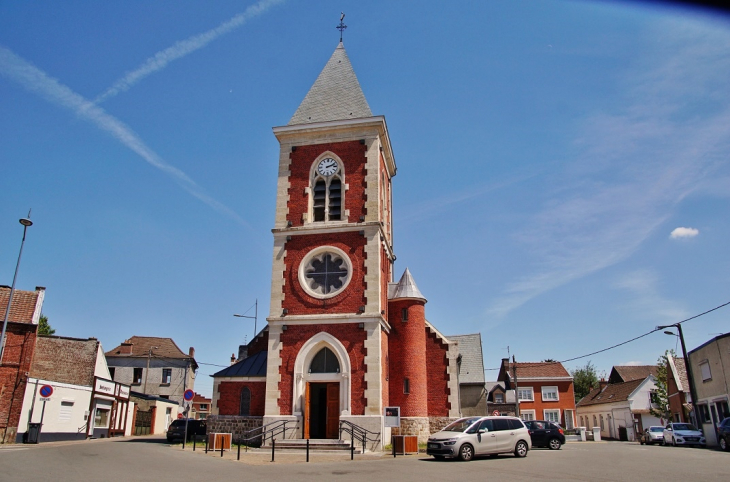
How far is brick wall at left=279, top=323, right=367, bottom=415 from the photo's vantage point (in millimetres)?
25719

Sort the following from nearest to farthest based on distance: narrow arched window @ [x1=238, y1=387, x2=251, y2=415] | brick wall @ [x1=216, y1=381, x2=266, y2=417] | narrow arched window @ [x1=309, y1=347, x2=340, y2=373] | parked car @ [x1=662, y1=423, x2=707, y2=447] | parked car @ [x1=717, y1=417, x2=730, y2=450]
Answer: parked car @ [x1=717, y1=417, x2=730, y2=450] < narrow arched window @ [x1=309, y1=347, x2=340, y2=373] < brick wall @ [x1=216, y1=381, x2=266, y2=417] < narrow arched window @ [x1=238, y1=387, x2=251, y2=415] < parked car @ [x1=662, y1=423, x2=707, y2=447]

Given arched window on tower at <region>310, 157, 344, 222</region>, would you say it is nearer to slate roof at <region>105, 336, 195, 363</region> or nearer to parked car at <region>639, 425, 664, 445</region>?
parked car at <region>639, 425, 664, 445</region>

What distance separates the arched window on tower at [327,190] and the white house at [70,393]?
1795 cm

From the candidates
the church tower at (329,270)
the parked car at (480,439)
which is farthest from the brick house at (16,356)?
the parked car at (480,439)

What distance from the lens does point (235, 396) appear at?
27781 mm

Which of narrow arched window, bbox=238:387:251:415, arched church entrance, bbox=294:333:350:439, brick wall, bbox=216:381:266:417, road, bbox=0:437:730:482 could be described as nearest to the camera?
road, bbox=0:437:730:482

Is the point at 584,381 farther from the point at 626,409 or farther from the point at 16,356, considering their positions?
the point at 16,356

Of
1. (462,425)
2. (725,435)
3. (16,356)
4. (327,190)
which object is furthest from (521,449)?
(16,356)

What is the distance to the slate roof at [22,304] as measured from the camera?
103ft

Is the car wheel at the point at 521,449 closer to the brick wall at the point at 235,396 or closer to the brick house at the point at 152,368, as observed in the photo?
the brick wall at the point at 235,396

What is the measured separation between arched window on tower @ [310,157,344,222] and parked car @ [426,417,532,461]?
507 inches

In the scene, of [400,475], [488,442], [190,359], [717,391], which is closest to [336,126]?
[488,442]

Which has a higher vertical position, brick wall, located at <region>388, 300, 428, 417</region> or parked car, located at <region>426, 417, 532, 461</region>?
brick wall, located at <region>388, 300, 428, 417</region>

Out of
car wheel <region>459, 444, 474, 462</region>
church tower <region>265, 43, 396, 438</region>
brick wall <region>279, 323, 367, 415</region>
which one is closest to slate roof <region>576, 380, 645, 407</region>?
church tower <region>265, 43, 396, 438</region>
